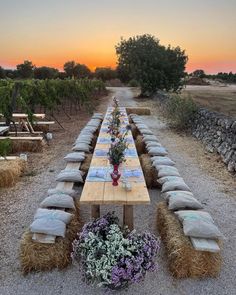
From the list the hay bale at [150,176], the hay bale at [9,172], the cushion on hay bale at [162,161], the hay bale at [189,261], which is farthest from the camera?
the hay bale at [9,172]

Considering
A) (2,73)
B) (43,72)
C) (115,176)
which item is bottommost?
(43,72)

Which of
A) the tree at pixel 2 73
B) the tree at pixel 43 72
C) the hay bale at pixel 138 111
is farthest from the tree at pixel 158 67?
the tree at pixel 43 72

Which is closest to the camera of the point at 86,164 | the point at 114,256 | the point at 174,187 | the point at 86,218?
the point at 114,256

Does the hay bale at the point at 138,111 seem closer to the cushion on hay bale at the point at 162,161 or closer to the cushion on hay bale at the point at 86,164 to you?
the cushion on hay bale at the point at 86,164

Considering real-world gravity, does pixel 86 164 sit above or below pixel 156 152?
below

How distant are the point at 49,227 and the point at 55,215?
28 cm

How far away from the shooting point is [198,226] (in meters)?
3.90

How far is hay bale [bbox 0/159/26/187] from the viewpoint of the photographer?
6633 millimetres

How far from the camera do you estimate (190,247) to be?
3.78 metres

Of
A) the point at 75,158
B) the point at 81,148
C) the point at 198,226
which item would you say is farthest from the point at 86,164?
the point at 198,226

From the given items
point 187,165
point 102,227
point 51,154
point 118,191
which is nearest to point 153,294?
point 102,227

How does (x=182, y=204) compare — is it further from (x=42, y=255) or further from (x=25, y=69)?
(x=25, y=69)

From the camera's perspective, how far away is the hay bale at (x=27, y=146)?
925 centimetres

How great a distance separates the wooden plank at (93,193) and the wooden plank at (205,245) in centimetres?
120
